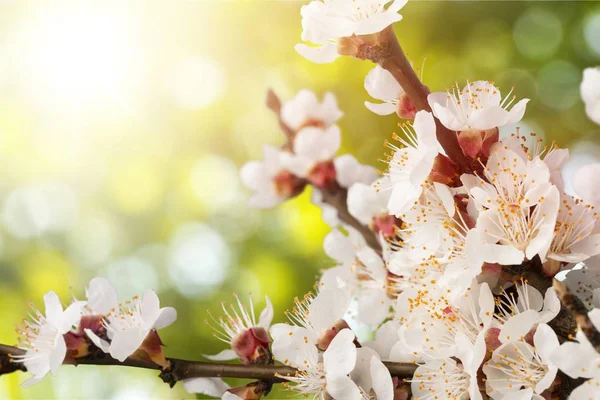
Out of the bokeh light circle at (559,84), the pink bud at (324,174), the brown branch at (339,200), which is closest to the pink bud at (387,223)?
the brown branch at (339,200)

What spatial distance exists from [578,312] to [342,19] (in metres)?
0.33

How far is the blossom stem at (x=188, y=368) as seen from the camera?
2.09 feet

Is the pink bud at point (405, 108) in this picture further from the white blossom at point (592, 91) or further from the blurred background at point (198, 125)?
the blurred background at point (198, 125)

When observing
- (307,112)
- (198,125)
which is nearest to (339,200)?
(307,112)

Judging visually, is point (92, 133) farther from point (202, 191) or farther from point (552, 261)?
point (552, 261)

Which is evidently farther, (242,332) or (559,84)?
(559,84)

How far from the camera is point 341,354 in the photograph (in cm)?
60

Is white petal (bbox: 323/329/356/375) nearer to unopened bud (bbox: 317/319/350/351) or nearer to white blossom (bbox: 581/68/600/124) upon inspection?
unopened bud (bbox: 317/319/350/351)

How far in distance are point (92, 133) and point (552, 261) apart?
245 cm

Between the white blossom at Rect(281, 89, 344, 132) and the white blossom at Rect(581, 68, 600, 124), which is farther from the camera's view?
the white blossom at Rect(281, 89, 344, 132)

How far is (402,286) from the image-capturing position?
718 mm

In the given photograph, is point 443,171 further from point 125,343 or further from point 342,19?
point 125,343

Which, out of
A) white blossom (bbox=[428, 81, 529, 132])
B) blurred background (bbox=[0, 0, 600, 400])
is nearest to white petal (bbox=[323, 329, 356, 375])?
white blossom (bbox=[428, 81, 529, 132])

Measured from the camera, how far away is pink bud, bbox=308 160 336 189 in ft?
3.17
